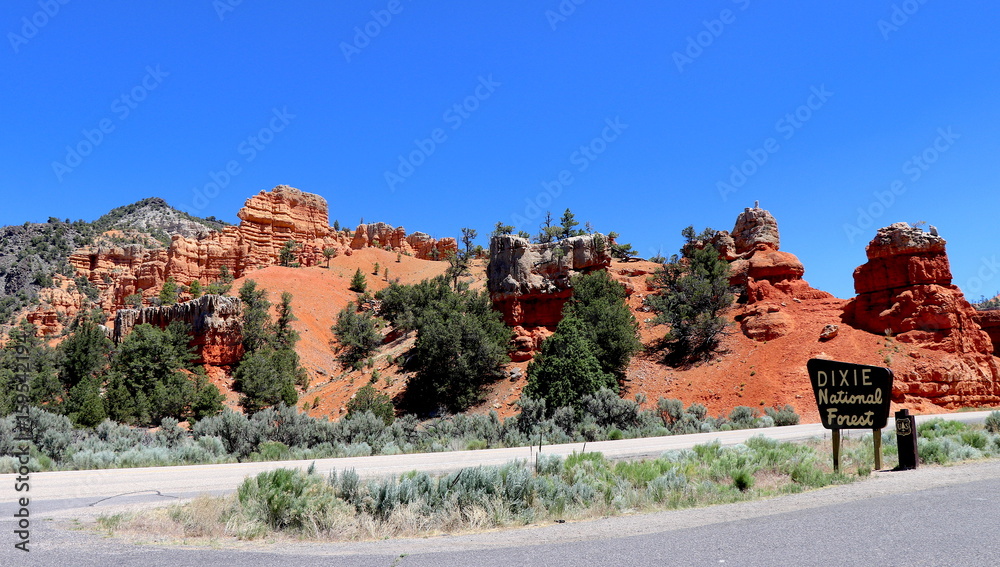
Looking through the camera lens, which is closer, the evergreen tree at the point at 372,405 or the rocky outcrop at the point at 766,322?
the evergreen tree at the point at 372,405

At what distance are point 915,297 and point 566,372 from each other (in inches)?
829

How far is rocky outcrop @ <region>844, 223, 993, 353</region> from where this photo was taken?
32188 millimetres

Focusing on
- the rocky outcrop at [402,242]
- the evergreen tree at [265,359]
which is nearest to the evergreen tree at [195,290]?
the evergreen tree at [265,359]

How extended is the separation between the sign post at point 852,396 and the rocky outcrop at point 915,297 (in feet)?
83.2

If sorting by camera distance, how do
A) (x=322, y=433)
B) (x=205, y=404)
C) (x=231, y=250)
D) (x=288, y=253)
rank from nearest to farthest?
(x=322, y=433)
(x=205, y=404)
(x=288, y=253)
(x=231, y=250)

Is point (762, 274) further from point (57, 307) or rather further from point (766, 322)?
point (57, 307)

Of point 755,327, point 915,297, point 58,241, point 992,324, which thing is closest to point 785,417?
point 755,327

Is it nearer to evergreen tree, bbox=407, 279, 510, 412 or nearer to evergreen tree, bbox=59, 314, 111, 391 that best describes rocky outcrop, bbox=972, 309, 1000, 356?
evergreen tree, bbox=407, 279, 510, 412

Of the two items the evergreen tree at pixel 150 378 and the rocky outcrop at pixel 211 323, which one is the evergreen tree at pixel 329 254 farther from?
the evergreen tree at pixel 150 378

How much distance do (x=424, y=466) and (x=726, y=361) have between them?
86.5 feet

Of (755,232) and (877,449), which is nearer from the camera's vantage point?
(877,449)

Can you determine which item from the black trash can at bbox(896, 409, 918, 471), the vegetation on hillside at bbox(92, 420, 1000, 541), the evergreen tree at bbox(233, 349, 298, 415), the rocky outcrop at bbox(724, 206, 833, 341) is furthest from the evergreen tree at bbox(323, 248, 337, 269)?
the black trash can at bbox(896, 409, 918, 471)

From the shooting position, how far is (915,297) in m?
33.0

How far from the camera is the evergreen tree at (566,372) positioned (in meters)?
28.0
